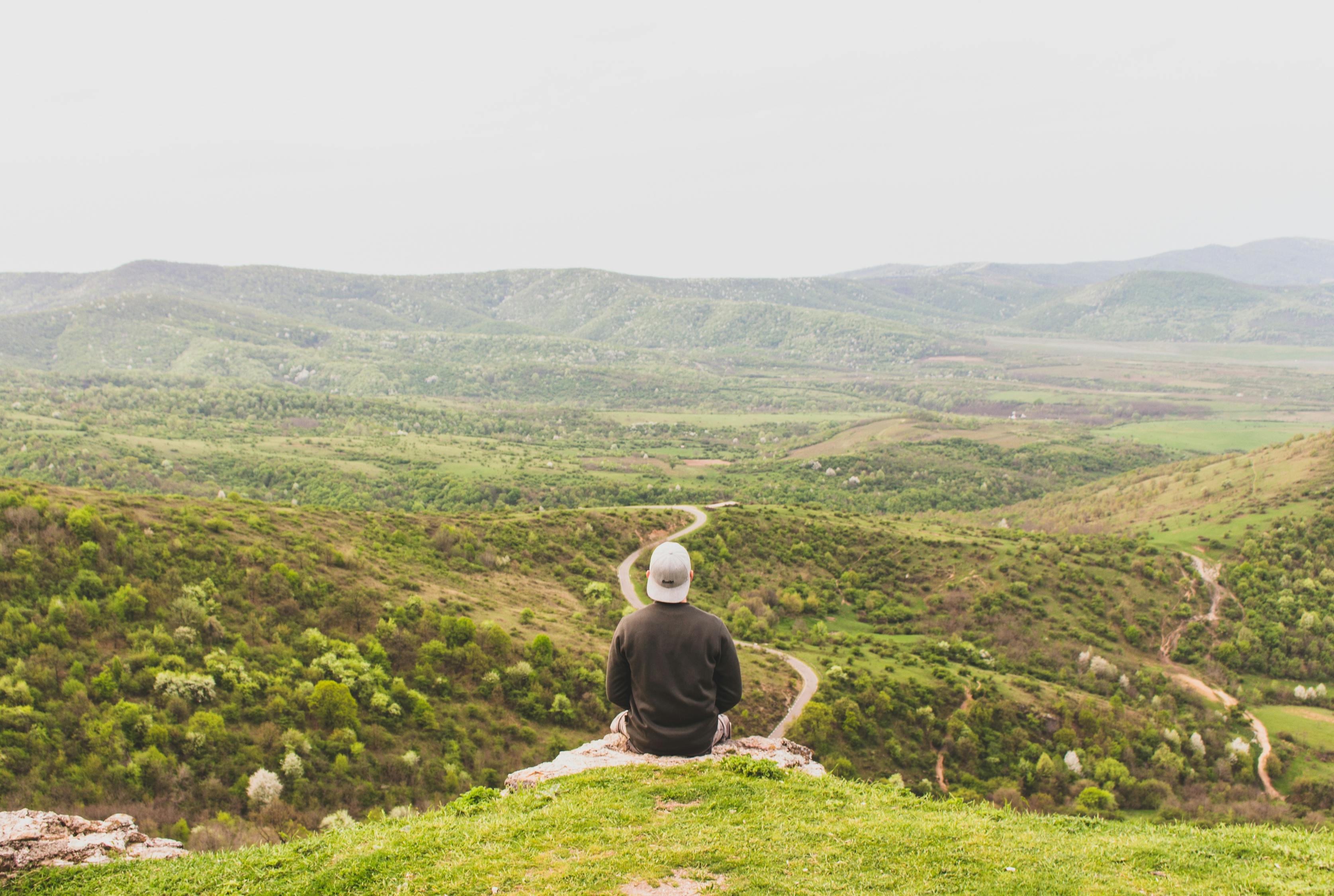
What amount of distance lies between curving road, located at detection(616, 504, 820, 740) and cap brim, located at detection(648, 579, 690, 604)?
12.8m

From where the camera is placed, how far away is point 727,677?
443 inches

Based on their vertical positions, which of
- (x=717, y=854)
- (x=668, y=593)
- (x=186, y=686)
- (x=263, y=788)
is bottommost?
(x=263, y=788)

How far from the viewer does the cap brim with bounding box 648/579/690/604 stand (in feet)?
34.4

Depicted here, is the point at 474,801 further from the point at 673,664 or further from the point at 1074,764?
the point at 1074,764

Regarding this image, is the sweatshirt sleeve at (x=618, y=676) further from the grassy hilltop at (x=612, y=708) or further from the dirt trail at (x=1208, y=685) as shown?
the dirt trail at (x=1208, y=685)

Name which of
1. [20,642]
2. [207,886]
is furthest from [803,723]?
[20,642]

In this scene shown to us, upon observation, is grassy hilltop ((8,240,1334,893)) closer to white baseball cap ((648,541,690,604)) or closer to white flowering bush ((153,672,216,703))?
white flowering bush ((153,672,216,703))

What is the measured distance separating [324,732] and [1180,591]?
85927mm

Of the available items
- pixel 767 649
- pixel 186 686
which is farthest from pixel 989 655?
pixel 186 686

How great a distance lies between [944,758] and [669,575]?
44.3 m

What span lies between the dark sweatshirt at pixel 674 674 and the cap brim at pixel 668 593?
186mm

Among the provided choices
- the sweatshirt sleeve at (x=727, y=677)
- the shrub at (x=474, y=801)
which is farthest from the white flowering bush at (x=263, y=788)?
the sweatshirt sleeve at (x=727, y=677)

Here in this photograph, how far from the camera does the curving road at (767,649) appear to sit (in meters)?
42.7

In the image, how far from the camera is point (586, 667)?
41688mm
